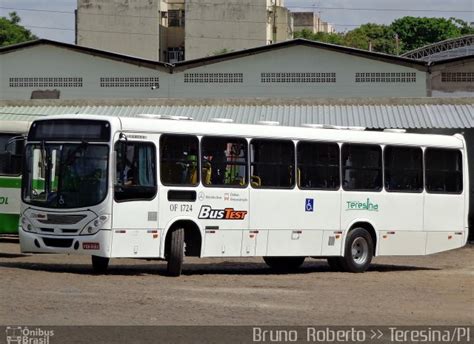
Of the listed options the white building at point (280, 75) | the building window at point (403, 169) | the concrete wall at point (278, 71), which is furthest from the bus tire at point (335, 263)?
the concrete wall at point (278, 71)

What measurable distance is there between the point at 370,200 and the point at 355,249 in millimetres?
1083

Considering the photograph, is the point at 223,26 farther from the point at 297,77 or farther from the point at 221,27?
the point at 297,77

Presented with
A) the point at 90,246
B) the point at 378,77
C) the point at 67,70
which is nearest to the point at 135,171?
the point at 90,246

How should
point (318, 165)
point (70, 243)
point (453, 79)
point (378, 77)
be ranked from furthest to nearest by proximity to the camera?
point (378, 77) → point (453, 79) → point (318, 165) → point (70, 243)

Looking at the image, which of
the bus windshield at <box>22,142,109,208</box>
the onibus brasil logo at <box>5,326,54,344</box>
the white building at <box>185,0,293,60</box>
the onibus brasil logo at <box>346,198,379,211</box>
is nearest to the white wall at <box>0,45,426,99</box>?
the onibus brasil logo at <box>346,198,379,211</box>

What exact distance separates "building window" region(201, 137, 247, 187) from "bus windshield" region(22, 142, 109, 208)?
6.82 feet

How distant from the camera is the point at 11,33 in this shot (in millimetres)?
97062

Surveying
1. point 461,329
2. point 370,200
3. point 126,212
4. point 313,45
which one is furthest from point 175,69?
point 461,329

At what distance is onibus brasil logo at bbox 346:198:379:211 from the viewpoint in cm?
2206

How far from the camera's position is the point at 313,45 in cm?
4938

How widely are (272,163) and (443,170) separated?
16.9 feet

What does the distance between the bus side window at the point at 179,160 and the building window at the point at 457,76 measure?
98.0ft

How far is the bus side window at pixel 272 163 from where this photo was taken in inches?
806

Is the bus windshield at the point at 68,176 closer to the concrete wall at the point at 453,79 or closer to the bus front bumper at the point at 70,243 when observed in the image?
the bus front bumper at the point at 70,243
